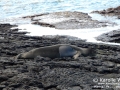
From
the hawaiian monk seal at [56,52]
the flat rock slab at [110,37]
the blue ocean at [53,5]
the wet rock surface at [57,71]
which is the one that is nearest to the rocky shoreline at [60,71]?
the wet rock surface at [57,71]

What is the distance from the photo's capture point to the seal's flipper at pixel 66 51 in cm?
717

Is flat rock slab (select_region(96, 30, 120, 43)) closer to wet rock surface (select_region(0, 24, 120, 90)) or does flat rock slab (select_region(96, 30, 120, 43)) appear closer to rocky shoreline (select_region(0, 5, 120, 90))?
rocky shoreline (select_region(0, 5, 120, 90))

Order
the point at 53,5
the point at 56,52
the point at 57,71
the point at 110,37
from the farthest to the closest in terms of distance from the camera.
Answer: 1. the point at 53,5
2. the point at 110,37
3. the point at 56,52
4. the point at 57,71

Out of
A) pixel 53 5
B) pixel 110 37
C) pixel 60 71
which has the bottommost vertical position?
pixel 60 71

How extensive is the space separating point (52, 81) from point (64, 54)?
178cm

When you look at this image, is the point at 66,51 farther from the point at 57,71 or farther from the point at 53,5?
the point at 53,5

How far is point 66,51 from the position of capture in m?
7.20

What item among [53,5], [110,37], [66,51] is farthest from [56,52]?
[53,5]

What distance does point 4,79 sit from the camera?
18.4ft

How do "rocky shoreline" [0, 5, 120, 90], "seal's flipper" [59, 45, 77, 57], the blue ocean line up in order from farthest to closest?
the blue ocean
"seal's flipper" [59, 45, 77, 57]
"rocky shoreline" [0, 5, 120, 90]

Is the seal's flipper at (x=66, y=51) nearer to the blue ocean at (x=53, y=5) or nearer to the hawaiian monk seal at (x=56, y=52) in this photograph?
the hawaiian monk seal at (x=56, y=52)

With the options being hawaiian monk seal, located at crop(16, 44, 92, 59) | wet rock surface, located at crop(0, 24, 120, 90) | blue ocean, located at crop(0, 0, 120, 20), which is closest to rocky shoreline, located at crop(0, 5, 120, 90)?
wet rock surface, located at crop(0, 24, 120, 90)

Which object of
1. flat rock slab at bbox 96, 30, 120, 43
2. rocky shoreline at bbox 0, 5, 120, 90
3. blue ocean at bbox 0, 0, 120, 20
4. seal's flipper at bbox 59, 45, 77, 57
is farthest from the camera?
blue ocean at bbox 0, 0, 120, 20

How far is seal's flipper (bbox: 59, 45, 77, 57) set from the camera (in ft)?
23.5
